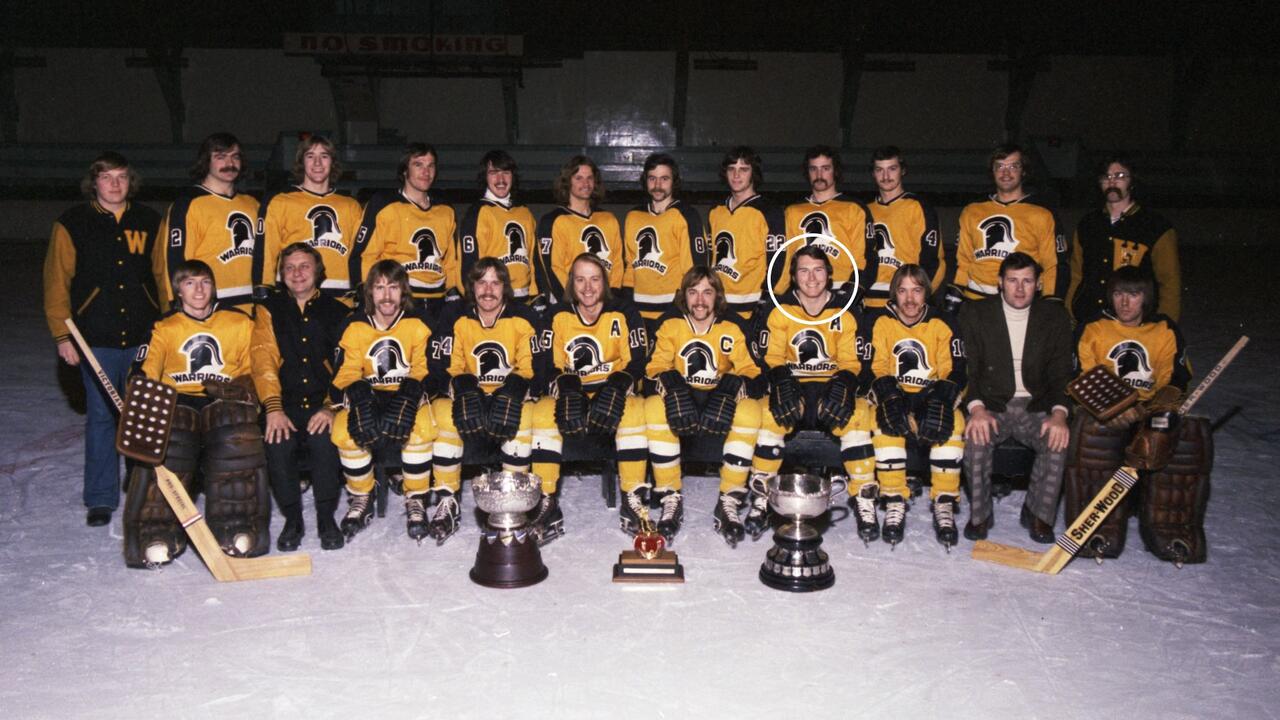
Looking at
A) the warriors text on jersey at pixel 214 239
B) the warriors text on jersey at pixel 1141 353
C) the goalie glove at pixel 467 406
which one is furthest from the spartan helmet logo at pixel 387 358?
the warriors text on jersey at pixel 1141 353

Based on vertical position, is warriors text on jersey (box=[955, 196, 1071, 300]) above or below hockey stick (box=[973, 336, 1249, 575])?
above

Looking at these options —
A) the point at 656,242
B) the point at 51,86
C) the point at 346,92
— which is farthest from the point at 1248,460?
the point at 51,86

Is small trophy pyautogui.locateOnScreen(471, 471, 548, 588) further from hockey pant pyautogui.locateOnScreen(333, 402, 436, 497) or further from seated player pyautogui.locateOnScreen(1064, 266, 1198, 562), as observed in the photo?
seated player pyautogui.locateOnScreen(1064, 266, 1198, 562)

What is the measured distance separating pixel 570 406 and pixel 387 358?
0.80 metres

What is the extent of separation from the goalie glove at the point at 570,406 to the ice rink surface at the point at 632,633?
430 millimetres

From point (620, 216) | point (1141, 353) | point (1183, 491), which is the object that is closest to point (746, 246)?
point (1141, 353)

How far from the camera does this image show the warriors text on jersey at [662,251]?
195 inches

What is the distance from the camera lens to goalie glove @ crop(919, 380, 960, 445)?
3.89 metres

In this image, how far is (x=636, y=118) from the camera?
14.3 m

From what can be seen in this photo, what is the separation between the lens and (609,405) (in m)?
4.02

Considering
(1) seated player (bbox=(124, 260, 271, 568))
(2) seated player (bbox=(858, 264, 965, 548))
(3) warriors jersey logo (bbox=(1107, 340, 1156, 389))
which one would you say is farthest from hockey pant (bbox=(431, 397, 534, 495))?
(3) warriors jersey logo (bbox=(1107, 340, 1156, 389))

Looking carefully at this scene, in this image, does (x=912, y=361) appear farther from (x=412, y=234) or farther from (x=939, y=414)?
(x=412, y=234)

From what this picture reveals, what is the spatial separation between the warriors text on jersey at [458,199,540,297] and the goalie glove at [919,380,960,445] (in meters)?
2.05

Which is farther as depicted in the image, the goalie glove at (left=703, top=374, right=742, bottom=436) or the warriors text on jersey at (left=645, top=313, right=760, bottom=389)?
the warriors text on jersey at (left=645, top=313, right=760, bottom=389)
